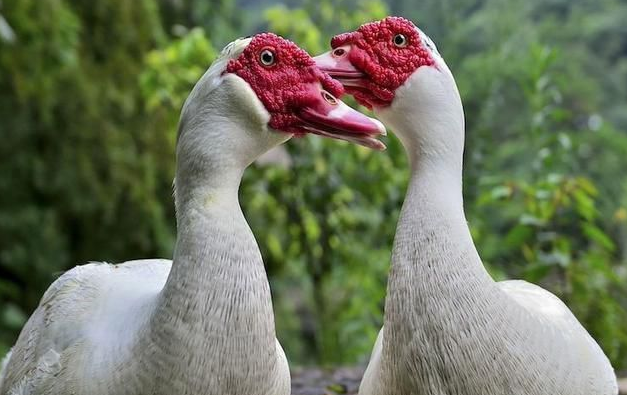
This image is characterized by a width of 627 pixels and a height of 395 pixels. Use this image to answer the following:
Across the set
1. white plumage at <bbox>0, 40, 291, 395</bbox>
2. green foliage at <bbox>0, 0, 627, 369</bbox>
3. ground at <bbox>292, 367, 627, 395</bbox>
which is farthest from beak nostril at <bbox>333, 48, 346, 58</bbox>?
green foliage at <bbox>0, 0, 627, 369</bbox>

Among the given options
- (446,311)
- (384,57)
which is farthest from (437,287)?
(384,57)

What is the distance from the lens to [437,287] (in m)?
1.99

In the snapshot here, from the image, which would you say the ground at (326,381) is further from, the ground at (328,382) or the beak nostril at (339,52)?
the beak nostril at (339,52)

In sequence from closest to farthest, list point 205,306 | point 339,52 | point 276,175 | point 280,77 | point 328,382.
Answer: point 205,306 < point 280,77 < point 339,52 < point 328,382 < point 276,175

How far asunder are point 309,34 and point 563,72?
16.1 ft

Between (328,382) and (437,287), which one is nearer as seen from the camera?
(437,287)

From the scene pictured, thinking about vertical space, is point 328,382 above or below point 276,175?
below

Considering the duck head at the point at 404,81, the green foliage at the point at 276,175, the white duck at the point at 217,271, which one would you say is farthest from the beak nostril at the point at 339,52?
the green foliage at the point at 276,175

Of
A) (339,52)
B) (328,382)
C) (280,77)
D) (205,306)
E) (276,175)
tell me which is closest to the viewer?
(205,306)

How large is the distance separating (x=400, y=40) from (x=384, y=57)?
0.06 meters

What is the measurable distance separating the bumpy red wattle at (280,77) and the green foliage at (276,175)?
2.08 m

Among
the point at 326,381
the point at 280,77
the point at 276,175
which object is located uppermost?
the point at 280,77

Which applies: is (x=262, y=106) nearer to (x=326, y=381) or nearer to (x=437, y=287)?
(x=437, y=287)

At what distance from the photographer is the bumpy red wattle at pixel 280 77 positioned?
2.03 metres
